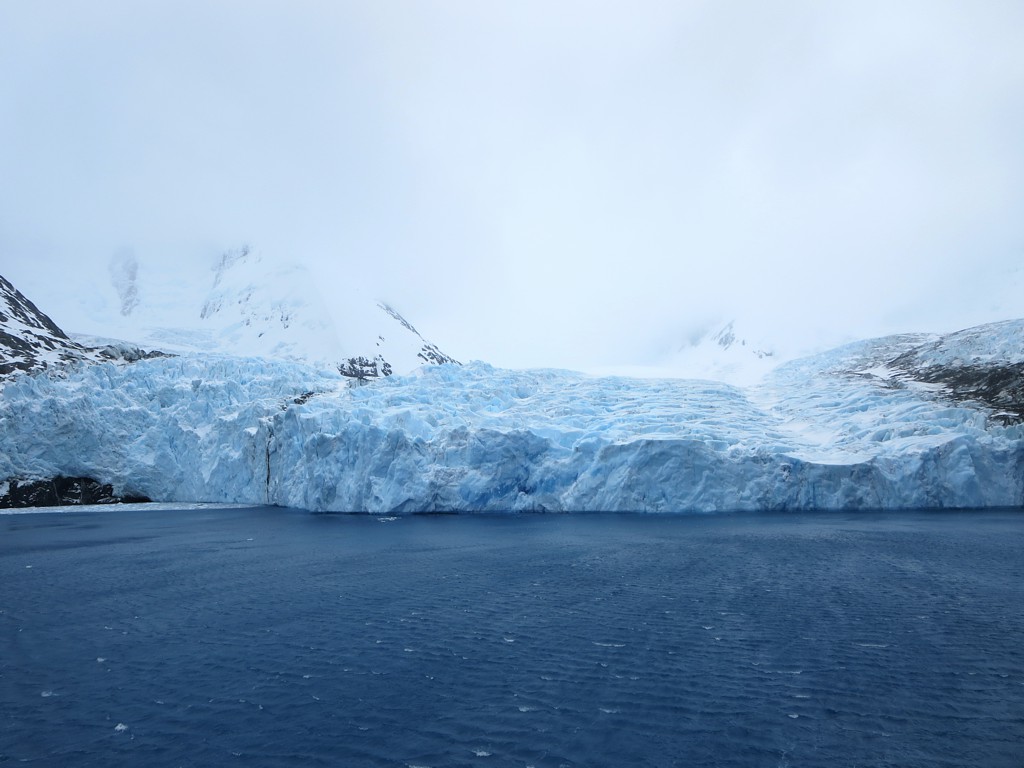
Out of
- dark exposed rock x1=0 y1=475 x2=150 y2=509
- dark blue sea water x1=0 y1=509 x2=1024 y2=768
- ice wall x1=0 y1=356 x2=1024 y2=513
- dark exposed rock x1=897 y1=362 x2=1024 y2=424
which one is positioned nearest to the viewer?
dark blue sea water x1=0 y1=509 x2=1024 y2=768

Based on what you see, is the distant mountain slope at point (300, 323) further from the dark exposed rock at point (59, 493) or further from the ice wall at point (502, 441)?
the dark exposed rock at point (59, 493)

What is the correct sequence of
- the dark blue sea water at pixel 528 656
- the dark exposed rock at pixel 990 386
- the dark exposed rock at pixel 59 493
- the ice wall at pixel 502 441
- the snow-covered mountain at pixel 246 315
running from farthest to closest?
the snow-covered mountain at pixel 246 315
the dark exposed rock at pixel 59 493
the dark exposed rock at pixel 990 386
the ice wall at pixel 502 441
the dark blue sea water at pixel 528 656

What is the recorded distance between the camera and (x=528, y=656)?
1284 cm

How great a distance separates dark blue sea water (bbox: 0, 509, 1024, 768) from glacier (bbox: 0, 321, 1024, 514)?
30.9 feet

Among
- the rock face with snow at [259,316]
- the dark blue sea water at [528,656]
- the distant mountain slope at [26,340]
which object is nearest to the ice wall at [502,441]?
the dark blue sea water at [528,656]

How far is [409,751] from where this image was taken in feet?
30.3

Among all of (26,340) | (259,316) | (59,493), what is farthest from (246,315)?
(59,493)

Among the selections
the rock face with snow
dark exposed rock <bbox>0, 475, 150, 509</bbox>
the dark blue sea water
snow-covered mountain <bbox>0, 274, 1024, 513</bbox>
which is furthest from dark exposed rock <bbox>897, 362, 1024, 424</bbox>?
the rock face with snow

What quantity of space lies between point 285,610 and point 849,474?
90.0 ft

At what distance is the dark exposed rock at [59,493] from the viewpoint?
43.0m

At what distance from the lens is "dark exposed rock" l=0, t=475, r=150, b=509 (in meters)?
43.0

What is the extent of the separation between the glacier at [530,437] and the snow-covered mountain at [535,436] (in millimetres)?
109

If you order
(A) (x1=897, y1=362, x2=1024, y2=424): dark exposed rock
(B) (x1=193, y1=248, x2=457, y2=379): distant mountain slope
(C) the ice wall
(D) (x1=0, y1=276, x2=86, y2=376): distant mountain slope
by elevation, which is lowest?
(C) the ice wall

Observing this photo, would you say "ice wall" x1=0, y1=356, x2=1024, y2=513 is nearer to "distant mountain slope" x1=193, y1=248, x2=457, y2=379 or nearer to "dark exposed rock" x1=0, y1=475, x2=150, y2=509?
"dark exposed rock" x1=0, y1=475, x2=150, y2=509
